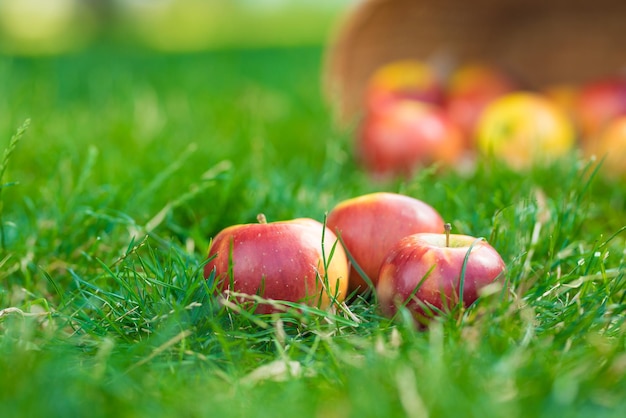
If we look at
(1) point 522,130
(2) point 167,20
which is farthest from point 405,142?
(2) point 167,20

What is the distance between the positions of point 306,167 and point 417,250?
107cm

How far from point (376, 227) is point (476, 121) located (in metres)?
1.63

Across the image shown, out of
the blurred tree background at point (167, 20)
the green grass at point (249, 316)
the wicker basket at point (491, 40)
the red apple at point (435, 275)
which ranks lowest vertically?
the blurred tree background at point (167, 20)

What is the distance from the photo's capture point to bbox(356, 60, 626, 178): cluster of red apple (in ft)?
8.30

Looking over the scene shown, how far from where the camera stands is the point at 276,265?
1.29 metres

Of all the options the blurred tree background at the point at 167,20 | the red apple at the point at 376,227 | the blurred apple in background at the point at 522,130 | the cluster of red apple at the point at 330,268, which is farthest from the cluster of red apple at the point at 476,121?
the blurred tree background at the point at 167,20

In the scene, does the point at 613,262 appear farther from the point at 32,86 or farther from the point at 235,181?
the point at 32,86

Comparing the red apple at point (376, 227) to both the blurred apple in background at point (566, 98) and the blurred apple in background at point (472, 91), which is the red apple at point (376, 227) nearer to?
the blurred apple in background at point (472, 91)

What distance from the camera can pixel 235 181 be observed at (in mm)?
1905

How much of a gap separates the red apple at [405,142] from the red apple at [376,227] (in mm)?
1060

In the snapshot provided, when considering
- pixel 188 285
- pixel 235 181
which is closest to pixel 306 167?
pixel 235 181

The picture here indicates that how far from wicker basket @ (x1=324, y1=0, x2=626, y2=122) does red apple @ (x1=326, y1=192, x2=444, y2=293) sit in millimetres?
1520

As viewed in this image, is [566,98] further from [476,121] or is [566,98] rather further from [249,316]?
[249,316]

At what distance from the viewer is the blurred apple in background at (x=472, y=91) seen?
2.97 m
